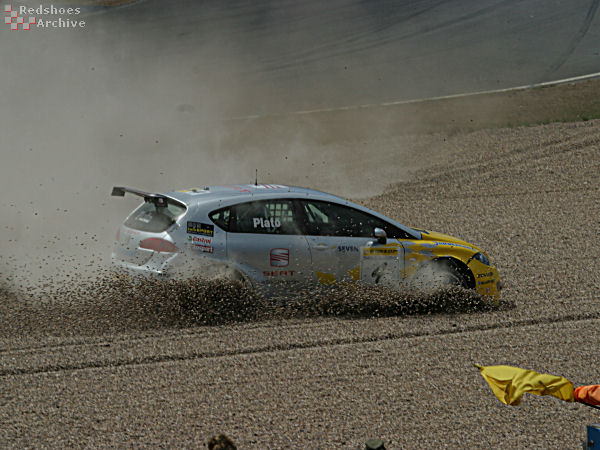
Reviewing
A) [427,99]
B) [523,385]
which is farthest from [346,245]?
[427,99]

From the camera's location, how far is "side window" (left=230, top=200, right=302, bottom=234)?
24.8 ft

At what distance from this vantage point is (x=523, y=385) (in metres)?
3.57

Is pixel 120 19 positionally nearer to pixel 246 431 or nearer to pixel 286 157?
pixel 286 157

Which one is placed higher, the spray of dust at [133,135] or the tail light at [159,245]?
the spray of dust at [133,135]

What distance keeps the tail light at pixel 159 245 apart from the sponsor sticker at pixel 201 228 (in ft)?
0.77

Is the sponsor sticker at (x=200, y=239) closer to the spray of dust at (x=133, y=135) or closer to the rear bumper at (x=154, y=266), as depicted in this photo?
the rear bumper at (x=154, y=266)

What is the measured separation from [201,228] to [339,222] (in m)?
1.49

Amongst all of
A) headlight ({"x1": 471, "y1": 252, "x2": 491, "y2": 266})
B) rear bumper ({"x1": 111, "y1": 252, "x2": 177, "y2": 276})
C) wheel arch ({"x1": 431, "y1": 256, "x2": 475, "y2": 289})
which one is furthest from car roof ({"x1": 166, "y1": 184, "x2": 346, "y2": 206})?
headlight ({"x1": 471, "y1": 252, "x2": 491, "y2": 266})

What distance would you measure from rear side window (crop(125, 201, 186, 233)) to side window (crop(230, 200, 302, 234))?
57 centimetres

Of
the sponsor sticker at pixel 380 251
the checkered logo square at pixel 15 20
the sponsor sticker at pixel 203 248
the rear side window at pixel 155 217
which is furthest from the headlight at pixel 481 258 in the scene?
the checkered logo square at pixel 15 20

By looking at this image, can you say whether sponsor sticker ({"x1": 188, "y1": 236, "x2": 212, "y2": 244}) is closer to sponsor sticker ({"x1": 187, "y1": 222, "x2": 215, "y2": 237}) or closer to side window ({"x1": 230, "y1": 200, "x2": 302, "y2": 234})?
sponsor sticker ({"x1": 187, "y1": 222, "x2": 215, "y2": 237})

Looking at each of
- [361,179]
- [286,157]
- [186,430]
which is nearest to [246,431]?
[186,430]

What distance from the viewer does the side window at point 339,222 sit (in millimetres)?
7785

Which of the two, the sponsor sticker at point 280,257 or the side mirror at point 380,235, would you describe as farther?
the side mirror at point 380,235
